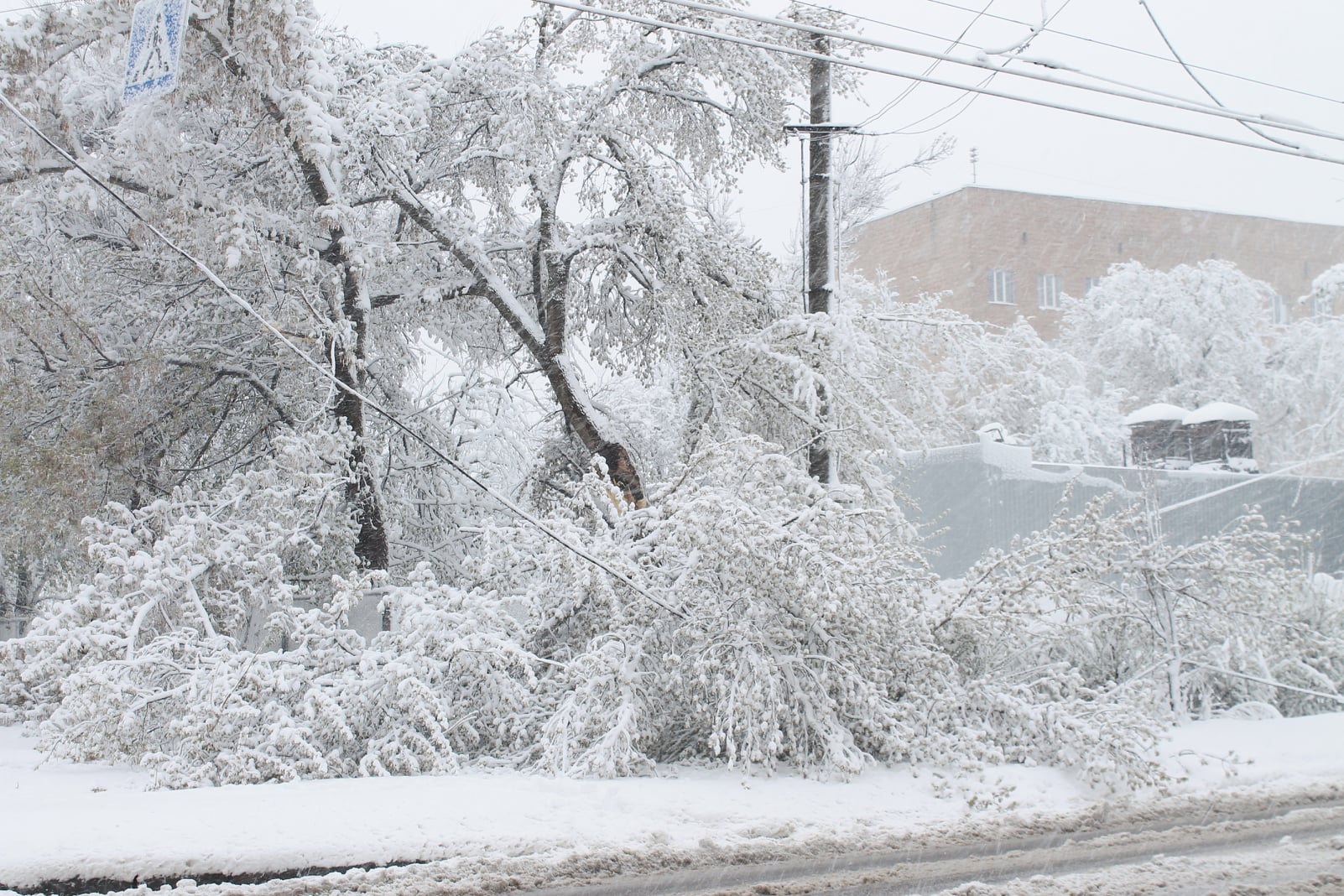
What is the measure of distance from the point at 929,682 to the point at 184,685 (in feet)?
16.8

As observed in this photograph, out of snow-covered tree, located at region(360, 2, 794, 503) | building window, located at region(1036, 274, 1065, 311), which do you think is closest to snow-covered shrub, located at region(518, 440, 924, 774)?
snow-covered tree, located at region(360, 2, 794, 503)

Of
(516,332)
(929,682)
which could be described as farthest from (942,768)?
(516,332)

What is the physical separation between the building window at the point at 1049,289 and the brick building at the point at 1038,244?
28 millimetres

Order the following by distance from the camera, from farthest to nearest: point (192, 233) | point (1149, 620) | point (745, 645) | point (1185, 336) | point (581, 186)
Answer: point (1185, 336) → point (581, 186) → point (192, 233) → point (1149, 620) → point (745, 645)

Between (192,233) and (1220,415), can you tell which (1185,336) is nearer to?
(1220,415)

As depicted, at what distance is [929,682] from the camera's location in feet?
23.9

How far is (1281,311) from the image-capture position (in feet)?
104

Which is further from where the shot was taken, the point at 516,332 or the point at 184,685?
the point at 516,332

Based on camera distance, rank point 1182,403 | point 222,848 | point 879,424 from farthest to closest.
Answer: point 1182,403 < point 879,424 < point 222,848

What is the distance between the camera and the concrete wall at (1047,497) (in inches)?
545

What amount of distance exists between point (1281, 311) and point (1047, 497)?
2278 cm

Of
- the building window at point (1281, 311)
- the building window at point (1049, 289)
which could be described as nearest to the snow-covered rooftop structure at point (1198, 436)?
the building window at point (1281, 311)

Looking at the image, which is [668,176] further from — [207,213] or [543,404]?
[207,213]

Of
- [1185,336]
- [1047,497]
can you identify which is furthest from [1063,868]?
[1185,336]
